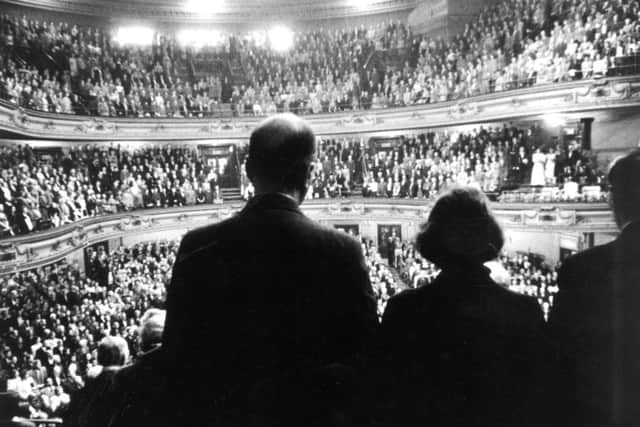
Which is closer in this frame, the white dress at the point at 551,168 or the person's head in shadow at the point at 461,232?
the person's head in shadow at the point at 461,232

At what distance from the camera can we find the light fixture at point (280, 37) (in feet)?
84.5

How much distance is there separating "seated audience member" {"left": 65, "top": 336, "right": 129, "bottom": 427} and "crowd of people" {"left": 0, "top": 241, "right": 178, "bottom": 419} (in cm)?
605

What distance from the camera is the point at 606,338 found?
180 cm

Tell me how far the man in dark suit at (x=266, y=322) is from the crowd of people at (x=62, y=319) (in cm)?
733

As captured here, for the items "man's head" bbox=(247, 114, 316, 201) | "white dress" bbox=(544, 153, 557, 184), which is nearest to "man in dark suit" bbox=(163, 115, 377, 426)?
"man's head" bbox=(247, 114, 316, 201)

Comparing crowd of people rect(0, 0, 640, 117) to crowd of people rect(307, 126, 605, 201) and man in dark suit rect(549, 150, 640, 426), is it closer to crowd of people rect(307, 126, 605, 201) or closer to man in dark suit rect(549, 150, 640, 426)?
crowd of people rect(307, 126, 605, 201)

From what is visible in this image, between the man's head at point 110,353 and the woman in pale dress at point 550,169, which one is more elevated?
the woman in pale dress at point 550,169

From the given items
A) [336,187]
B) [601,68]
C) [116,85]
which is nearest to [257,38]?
[116,85]

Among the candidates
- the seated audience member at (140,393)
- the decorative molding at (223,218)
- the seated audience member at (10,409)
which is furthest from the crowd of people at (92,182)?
the seated audience member at (140,393)

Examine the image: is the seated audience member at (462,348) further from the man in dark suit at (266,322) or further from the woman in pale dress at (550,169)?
the woman in pale dress at (550,169)

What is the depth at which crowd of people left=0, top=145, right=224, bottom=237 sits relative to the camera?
13922 millimetres

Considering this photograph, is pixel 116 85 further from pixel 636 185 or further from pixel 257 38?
pixel 636 185

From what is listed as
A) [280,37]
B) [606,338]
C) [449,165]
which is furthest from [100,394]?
[280,37]

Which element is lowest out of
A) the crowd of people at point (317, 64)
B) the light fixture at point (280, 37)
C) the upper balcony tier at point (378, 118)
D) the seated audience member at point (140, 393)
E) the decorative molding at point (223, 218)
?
the decorative molding at point (223, 218)
